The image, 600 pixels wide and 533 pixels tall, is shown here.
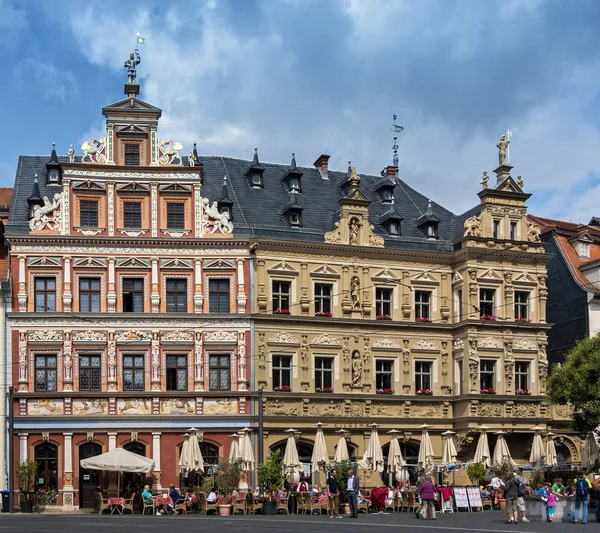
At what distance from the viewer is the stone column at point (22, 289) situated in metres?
52.2

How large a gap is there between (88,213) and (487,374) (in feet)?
72.0

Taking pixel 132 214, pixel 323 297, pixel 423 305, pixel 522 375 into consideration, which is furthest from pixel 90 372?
pixel 522 375

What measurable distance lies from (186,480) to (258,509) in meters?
6.84

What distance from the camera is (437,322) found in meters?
58.6

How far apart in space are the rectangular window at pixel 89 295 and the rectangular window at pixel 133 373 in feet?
9.17

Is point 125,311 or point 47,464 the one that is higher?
point 125,311

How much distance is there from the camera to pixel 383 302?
57844 millimetres

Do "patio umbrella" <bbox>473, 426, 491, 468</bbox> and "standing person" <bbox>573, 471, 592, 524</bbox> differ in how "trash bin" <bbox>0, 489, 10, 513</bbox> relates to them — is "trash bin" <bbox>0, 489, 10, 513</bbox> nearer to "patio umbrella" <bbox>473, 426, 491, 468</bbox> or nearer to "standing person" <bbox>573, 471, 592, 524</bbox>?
"patio umbrella" <bbox>473, 426, 491, 468</bbox>

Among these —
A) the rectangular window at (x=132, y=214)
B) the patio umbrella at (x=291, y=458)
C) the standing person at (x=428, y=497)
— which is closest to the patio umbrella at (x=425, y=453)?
the patio umbrella at (x=291, y=458)

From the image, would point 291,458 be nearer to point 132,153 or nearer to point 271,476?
point 271,476

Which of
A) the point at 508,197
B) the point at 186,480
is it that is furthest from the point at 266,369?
the point at 508,197

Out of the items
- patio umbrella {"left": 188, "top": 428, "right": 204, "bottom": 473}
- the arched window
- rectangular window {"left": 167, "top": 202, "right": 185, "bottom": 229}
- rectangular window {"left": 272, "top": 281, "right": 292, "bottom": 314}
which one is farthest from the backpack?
the arched window

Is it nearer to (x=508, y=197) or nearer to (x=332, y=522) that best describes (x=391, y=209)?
(x=508, y=197)

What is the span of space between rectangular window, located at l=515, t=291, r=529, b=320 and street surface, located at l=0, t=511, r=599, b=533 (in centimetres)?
1782
